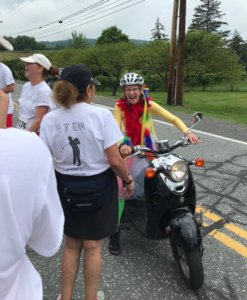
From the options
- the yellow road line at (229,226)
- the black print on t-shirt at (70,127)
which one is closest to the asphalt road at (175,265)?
the yellow road line at (229,226)

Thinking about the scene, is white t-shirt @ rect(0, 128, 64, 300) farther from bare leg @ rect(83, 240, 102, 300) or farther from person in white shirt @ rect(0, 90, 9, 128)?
bare leg @ rect(83, 240, 102, 300)

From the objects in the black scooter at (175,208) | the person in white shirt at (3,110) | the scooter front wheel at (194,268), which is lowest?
the scooter front wheel at (194,268)

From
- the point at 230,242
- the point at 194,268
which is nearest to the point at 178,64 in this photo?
the point at 230,242

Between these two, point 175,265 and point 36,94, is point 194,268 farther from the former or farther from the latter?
point 36,94

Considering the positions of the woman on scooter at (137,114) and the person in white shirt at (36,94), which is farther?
the person in white shirt at (36,94)

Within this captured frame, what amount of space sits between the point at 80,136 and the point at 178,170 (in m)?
1.02

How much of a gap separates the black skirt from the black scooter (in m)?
0.59

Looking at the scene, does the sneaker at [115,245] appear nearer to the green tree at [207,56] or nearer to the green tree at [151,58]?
the green tree at [151,58]

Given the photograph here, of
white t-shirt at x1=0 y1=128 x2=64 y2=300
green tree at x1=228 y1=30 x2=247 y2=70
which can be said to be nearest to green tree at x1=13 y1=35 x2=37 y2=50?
green tree at x1=228 y1=30 x2=247 y2=70

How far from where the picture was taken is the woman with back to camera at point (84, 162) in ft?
7.92

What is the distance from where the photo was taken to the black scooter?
9.34ft

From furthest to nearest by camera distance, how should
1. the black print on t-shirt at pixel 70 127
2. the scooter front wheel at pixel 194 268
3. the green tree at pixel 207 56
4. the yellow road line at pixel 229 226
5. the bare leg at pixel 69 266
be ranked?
1. the green tree at pixel 207 56
2. the yellow road line at pixel 229 226
3. the scooter front wheel at pixel 194 268
4. the bare leg at pixel 69 266
5. the black print on t-shirt at pixel 70 127

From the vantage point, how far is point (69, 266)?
2668 millimetres

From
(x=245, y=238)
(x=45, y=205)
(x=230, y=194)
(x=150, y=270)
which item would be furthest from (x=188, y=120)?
(x=45, y=205)
